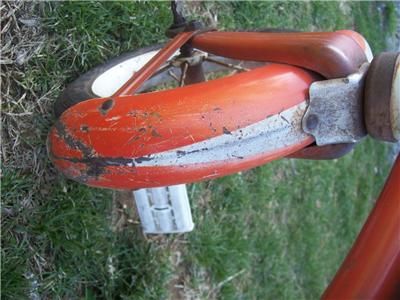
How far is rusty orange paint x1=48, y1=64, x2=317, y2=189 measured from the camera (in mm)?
808

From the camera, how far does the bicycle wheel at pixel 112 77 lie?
1130 millimetres

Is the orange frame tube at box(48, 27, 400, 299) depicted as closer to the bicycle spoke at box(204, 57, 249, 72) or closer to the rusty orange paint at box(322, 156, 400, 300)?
the rusty orange paint at box(322, 156, 400, 300)

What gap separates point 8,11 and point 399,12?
279 cm

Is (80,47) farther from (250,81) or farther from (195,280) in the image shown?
(195,280)

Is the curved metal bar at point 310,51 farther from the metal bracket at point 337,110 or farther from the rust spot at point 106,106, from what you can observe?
the rust spot at point 106,106

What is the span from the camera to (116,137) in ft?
2.69

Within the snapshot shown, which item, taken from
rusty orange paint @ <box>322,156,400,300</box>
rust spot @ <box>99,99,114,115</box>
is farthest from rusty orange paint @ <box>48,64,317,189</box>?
rusty orange paint @ <box>322,156,400,300</box>

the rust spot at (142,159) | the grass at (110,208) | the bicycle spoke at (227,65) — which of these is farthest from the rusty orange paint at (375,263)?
the grass at (110,208)

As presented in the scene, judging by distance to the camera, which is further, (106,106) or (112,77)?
(112,77)

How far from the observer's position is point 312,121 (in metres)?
0.87

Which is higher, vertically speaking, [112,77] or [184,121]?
[184,121]

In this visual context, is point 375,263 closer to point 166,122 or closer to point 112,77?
point 166,122

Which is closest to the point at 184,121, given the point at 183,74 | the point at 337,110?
the point at 337,110

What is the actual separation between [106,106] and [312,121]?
1.01ft
